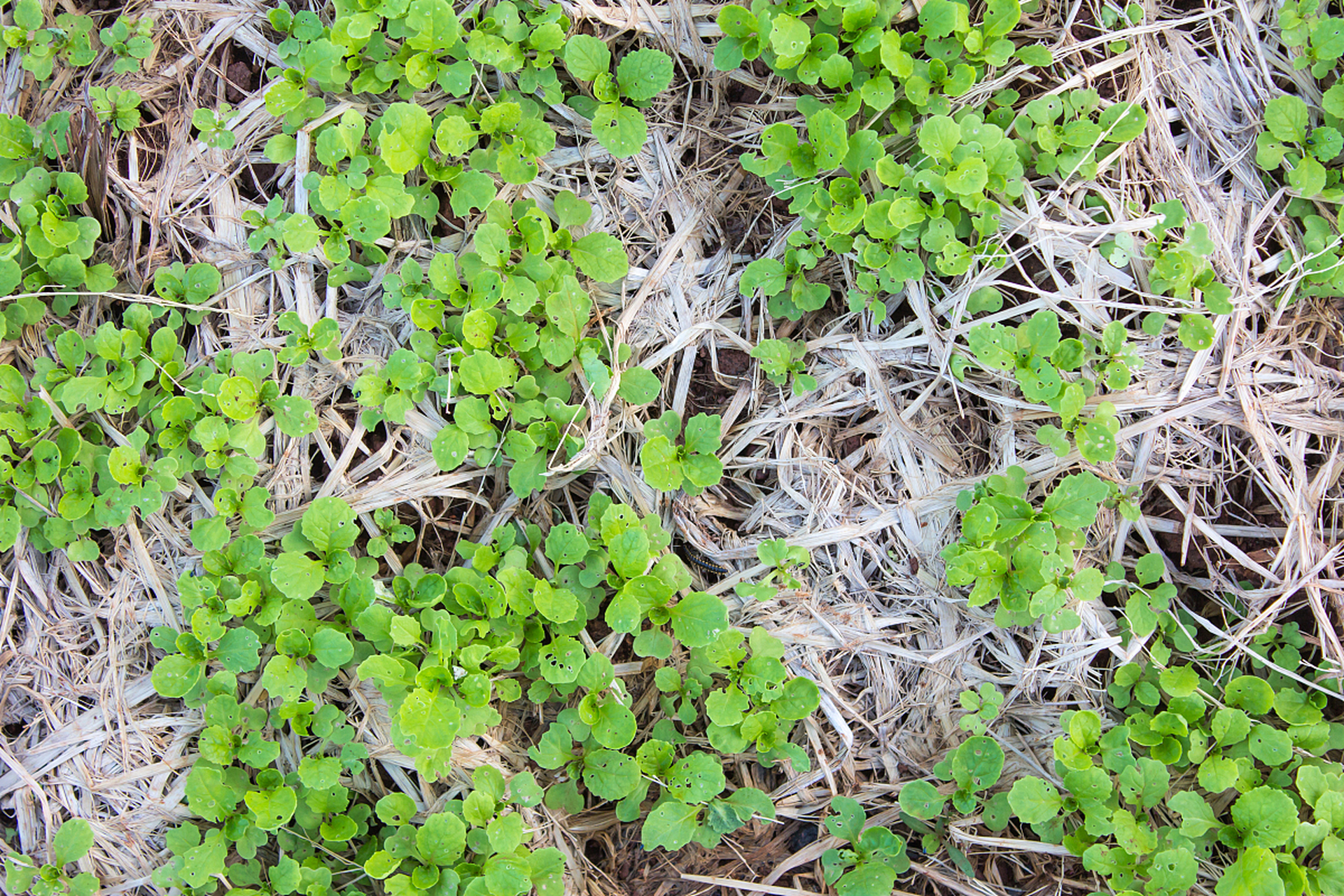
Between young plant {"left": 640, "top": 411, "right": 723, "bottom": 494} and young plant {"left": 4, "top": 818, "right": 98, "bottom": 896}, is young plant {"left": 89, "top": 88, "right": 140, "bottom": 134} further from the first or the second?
young plant {"left": 4, "top": 818, "right": 98, "bottom": 896}

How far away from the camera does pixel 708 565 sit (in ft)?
7.31

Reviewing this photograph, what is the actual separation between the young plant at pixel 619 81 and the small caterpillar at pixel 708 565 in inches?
41.4

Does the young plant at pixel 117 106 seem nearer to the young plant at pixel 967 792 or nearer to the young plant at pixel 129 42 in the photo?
the young plant at pixel 129 42

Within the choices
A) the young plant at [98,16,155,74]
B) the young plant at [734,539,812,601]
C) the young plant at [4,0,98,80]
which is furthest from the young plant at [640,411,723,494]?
the young plant at [4,0,98,80]

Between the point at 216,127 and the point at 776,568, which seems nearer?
the point at 776,568

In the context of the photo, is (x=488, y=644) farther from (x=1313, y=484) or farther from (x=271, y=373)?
(x=1313, y=484)

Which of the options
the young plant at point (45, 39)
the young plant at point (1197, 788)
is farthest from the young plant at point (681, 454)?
the young plant at point (45, 39)

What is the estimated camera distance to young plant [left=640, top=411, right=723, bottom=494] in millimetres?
2094

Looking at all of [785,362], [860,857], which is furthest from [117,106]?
[860,857]

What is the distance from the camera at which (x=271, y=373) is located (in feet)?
7.38

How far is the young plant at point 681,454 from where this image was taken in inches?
82.4

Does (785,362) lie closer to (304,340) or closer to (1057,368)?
(1057,368)

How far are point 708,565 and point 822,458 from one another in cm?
41

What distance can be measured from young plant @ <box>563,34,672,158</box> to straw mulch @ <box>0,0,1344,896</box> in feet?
0.40
